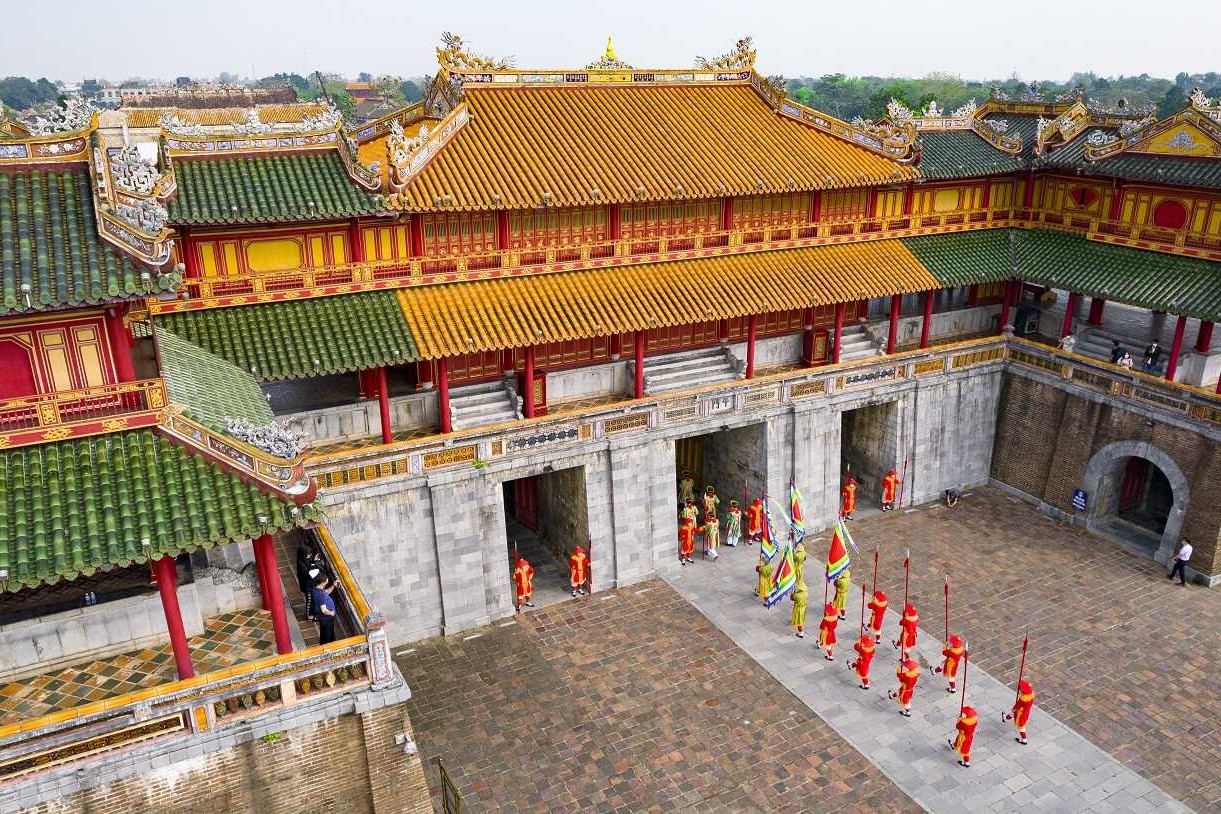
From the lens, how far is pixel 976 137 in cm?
2769

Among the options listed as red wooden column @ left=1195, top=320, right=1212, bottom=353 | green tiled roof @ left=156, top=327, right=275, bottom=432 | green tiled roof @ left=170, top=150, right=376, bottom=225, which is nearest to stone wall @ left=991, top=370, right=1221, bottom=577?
red wooden column @ left=1195, top=320, right=1212, bottom=353

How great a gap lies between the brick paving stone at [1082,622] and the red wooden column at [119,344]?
17.9 m

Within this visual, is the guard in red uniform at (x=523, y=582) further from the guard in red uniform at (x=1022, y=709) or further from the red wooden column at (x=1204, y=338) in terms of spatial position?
the red wooden column at (x=1204, y=338)

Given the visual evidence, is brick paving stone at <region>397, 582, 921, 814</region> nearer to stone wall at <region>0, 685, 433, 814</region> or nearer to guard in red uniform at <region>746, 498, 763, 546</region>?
stone wall at <region>0, 685, 433, 814</region>

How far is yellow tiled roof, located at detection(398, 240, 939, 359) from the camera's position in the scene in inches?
779

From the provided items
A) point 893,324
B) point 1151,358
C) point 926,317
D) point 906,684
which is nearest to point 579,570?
point 906,684

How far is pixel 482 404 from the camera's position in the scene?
2212 centimetres

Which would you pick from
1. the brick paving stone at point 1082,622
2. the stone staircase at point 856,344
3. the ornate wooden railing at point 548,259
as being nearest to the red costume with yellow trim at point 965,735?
the brick paving stone at point 1082,622

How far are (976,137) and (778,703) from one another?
19.3 meters

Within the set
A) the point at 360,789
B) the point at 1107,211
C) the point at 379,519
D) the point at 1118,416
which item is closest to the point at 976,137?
the point at 1107,211

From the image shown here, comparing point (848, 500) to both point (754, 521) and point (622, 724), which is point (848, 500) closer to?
point (754, 521)

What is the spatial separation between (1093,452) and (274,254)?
74.7ft

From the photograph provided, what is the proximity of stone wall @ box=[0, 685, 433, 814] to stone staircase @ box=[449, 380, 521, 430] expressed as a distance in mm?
9175

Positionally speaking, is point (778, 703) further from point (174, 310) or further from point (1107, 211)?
point (1107, 211)
